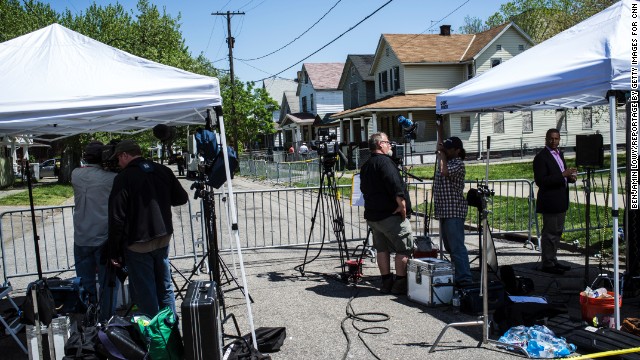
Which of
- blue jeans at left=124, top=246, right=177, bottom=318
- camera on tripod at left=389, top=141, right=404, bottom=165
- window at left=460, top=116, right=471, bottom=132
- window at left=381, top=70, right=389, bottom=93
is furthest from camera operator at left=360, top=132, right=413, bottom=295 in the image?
window at left=381, top=70, right=389, bottom=93

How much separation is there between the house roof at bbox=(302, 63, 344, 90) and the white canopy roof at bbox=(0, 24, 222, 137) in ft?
152

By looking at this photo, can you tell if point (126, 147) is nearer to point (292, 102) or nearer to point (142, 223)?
point (142, 223)

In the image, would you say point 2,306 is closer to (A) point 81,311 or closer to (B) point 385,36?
(A) point 81,311

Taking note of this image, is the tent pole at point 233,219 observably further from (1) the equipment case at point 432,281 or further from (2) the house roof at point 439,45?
(2) the house roof at point 439,45

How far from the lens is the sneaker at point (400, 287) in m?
6.76

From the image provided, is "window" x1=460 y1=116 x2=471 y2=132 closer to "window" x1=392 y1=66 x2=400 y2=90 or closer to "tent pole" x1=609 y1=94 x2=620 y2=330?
"window" x1=392 y1=66 x2=400 y2=90

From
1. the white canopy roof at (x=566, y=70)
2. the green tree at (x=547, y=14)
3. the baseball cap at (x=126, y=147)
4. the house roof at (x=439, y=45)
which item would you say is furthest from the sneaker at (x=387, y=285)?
the house roof at (x=439, y=45)

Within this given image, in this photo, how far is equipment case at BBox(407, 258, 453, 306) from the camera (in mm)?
6199

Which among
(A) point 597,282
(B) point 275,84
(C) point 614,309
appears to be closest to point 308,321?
(C) point 614,309

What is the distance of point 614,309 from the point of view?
502 centimetres

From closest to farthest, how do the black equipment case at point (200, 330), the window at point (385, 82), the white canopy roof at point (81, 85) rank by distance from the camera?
the black equipment case at point (200, 330) < the white canopy roof at point (81, 85) < the window at point (385, 82)

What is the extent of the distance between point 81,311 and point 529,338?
4397 mm

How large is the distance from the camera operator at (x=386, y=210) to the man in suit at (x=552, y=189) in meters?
2.00

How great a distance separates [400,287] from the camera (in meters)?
6.77
